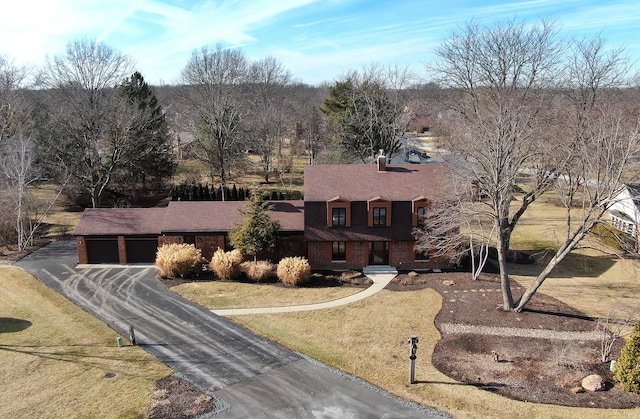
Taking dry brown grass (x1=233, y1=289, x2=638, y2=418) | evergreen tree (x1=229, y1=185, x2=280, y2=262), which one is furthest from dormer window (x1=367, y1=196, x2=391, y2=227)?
evergreen tree (x1=229, y1=185, x2=280, y2=262)

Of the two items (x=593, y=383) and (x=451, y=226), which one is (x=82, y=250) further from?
(x=593, y=383)

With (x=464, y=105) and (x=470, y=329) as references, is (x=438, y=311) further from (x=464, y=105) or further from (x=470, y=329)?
(x=464, y=105)

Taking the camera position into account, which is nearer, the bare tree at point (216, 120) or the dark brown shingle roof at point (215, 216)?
the dark brown shingle roof at point (215, 216)

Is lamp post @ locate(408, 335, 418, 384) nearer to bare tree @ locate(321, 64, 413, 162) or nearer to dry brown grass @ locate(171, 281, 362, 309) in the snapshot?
dry brown grass @ locate(171, 281, 362, 309)

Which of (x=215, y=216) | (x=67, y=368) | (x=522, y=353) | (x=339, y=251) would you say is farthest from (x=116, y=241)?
(x=522, y=353)

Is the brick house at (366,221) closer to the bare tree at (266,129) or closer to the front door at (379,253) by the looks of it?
the front door at (379,253)

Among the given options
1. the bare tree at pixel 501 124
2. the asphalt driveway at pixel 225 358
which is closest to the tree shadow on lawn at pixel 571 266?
the bare tree at pixel 501 124

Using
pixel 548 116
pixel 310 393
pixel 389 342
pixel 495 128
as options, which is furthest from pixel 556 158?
pixel 310 393
